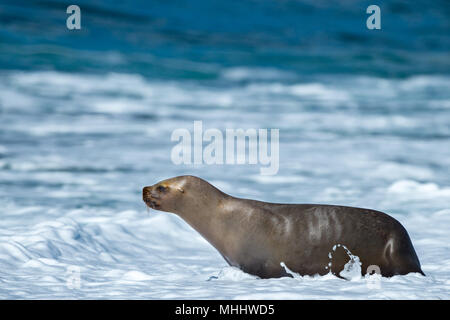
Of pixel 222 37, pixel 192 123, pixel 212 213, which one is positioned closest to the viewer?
pixel 212 213

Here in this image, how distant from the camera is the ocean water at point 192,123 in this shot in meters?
6.07

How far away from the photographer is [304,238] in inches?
212

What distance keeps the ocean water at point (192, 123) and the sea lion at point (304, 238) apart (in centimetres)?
11

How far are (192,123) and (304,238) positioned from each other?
11581 millimetres

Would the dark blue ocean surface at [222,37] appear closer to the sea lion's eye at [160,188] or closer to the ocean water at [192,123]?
the ocean water at [192,123]

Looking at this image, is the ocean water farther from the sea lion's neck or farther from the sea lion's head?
the sea lion's head

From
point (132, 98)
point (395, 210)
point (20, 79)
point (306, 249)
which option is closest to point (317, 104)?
point (132, 98)

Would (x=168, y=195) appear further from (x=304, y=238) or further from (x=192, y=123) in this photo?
(x=192, y=123)

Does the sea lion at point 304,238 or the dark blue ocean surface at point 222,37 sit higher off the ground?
the dark blue ocean surface at point 222,37

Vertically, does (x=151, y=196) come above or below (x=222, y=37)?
below

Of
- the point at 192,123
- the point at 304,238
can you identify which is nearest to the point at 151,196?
the point at 304,238

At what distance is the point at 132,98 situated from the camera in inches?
815

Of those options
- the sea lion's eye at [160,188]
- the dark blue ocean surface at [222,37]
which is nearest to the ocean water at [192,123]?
the dark blue ocean surface at [222,37]

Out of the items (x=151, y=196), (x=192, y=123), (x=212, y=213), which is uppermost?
(x=192, y=123)
